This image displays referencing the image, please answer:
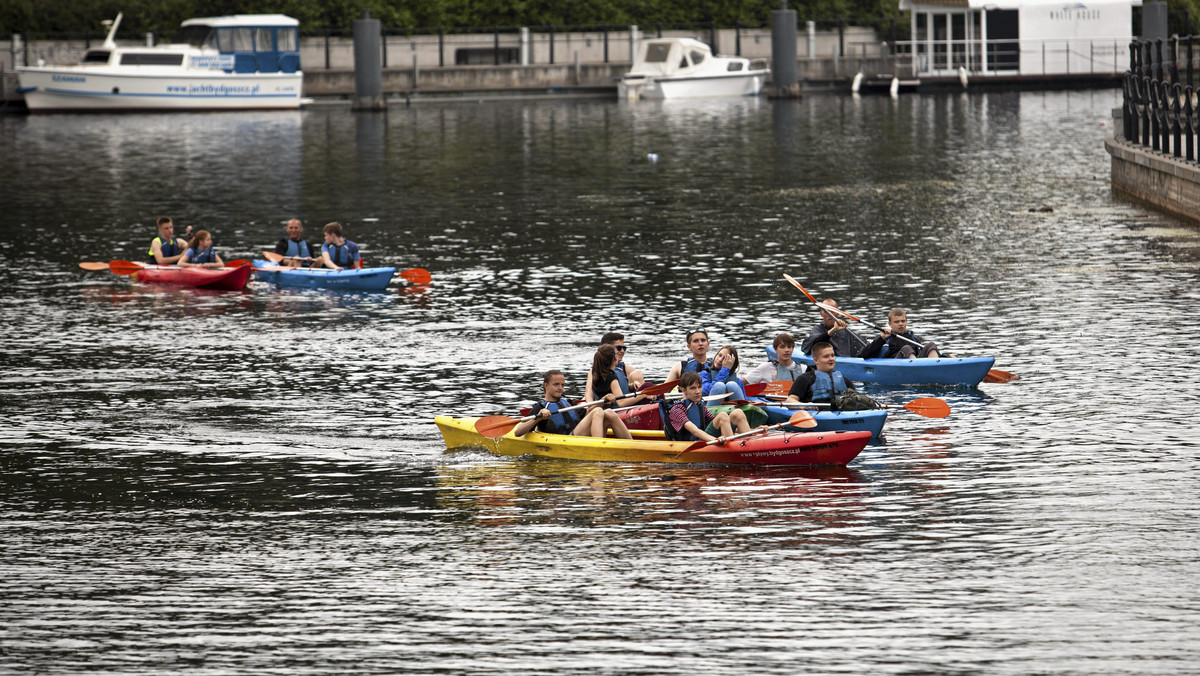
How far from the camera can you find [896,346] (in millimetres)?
20125

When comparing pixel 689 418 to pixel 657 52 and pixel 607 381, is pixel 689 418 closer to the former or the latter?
pixel 607 381

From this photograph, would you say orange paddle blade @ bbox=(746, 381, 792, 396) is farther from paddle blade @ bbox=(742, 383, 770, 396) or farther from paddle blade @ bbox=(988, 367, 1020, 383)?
paddle blade @ bbox=(988, 367, 1020, 383)

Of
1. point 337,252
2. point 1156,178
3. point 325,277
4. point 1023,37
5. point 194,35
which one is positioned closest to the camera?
point 325,277

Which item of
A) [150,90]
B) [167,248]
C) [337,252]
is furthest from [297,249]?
[150,90]

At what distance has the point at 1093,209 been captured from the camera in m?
35.8

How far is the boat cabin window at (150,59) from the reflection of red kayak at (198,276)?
1728 inches

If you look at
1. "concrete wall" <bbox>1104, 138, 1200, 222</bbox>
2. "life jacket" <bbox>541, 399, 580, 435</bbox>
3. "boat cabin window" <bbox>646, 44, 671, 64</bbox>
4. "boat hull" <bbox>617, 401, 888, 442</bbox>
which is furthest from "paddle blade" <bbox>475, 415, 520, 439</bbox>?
"boat cabin window" <bbox>646, 44, 671, 64</bbox>

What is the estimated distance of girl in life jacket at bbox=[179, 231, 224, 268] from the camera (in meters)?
28.8

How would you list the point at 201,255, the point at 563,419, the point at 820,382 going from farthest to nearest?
the point at 201,255
the point at 820,382
the point at 563,419

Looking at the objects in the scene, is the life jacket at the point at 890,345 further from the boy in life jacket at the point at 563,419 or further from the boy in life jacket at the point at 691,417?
the boy in life jacket at the point at 563,419

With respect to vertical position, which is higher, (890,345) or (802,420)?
(890,345)

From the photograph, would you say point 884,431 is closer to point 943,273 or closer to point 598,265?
point 943,273

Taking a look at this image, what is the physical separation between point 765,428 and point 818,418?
793mm

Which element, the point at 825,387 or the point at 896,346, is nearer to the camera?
the point at 825,387
